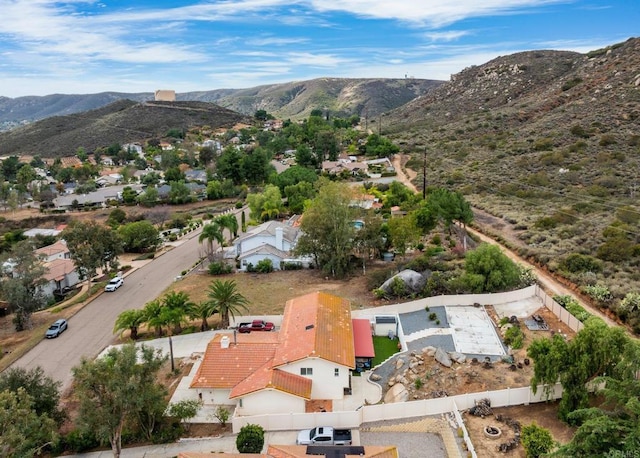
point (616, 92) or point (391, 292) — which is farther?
point (616, 92)

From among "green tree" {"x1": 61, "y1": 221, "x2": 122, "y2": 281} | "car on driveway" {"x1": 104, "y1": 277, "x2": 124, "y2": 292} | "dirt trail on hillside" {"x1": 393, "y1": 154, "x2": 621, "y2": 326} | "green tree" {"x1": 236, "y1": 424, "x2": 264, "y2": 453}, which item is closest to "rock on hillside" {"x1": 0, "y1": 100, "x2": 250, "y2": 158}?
"green tree" {"x1": 61, "y1": 221, "x2": 122, "y2": 281}

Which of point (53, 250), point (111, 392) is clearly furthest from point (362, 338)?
point (53, 250)

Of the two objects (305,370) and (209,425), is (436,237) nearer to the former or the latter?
(305,370)

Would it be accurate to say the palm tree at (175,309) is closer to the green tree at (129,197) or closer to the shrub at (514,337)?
the shrub at (514,337)

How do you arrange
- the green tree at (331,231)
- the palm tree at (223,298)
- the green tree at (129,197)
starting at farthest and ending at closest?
the green tree at (129,197), the green tree at (331,231), the palm tree at (223,298)

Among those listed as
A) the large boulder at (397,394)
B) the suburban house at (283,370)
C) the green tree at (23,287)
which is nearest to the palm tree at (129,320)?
the suburban house at (283,370)

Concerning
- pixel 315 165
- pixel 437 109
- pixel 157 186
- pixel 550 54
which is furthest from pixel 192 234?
pixel 550 54

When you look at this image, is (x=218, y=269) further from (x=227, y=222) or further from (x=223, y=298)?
(x=223, y=298)
